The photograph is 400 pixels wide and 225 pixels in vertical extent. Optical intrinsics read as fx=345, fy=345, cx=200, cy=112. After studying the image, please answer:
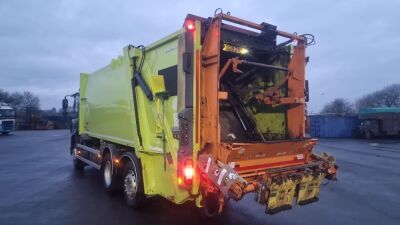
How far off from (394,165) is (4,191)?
43.8 feet

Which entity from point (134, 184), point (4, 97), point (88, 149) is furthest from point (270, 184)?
point (4, 97)

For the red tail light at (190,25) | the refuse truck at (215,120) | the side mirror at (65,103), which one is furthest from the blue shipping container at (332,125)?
the red tail light at (190,25)

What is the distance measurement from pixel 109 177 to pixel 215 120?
3.76 metres

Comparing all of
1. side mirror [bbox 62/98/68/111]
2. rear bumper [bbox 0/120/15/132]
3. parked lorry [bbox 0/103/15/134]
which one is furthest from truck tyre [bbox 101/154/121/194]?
rear bumper [bbox 0/120/15/132]

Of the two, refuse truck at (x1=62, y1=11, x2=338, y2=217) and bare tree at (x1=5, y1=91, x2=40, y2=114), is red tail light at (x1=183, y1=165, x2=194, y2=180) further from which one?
bare tree at (x1=5, y1=91, x2=40, y2=114)

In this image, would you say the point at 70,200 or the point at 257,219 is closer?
the point at 257,219

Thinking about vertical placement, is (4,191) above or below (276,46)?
below

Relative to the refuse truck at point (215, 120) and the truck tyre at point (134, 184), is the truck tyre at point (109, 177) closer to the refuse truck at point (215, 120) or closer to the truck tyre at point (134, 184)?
the refuse truck at point (215, 120)

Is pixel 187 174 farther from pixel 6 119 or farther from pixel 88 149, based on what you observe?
pixel 6 119

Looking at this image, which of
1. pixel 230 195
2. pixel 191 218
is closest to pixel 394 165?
pixel 191 218

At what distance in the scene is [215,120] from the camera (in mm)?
4699

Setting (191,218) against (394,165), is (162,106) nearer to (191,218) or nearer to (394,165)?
(191,218)

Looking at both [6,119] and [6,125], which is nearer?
[6,119]

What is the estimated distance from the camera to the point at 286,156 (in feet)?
18.8
